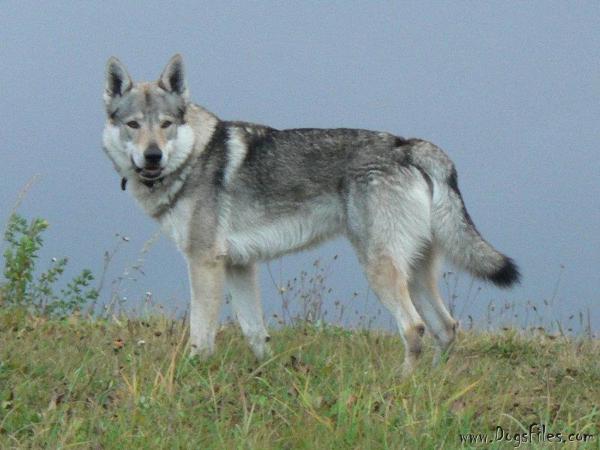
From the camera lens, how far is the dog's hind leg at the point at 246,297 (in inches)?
287

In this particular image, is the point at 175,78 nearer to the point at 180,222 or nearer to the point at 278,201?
the point at 180,222

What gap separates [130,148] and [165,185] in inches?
16.5

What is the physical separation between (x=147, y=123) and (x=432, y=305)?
111 inches

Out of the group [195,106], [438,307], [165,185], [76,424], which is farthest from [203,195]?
[76,424]

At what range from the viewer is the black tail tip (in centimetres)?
682

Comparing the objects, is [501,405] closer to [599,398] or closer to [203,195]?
[599,398]

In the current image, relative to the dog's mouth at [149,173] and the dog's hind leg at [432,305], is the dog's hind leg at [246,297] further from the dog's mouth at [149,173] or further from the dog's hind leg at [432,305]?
the dog's hind leg at [432,305]

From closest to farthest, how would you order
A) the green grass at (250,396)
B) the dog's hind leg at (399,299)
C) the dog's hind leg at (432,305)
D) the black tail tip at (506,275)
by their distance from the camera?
the green grass at (250,396)
the dog's hind leg at (399,299)
the black tail tip at (506,275)
the dog's hind leg at (432,305)

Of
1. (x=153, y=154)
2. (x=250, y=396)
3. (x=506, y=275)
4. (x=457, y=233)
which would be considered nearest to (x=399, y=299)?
(x=457, y=233)

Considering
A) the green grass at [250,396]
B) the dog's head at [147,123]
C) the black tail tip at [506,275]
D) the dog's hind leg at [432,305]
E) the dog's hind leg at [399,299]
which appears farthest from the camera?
the dog's hind leg at [432,305]

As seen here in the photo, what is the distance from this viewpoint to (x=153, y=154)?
6.88 m

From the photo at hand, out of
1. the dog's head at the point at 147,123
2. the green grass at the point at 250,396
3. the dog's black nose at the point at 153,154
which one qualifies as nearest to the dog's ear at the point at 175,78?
the dog's head at the point at 147,123

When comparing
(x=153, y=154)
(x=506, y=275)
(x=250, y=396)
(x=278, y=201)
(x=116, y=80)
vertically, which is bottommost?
(x=250, y=396)

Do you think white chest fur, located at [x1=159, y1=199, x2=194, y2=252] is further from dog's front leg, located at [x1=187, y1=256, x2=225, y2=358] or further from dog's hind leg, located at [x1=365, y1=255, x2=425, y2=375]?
dog's hind leg, located at [x1=365, y1=255, x2=425, y2=375]
